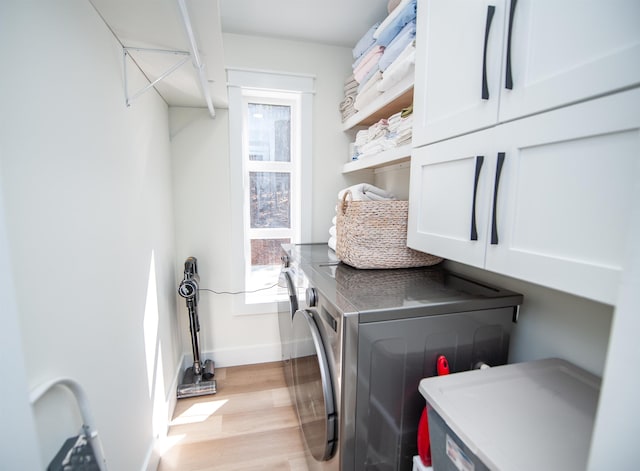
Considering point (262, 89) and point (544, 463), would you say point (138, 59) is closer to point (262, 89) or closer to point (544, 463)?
point (262, 89)

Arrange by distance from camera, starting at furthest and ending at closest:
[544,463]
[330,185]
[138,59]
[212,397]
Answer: [330,185] → [212,397] → [138,59] → [544,463]

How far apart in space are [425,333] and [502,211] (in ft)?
1.47

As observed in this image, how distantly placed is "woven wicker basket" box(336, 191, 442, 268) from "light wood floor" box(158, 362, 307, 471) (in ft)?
3.80

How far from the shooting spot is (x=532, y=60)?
27.6 inches

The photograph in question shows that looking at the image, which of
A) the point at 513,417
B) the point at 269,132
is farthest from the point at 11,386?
the point at 269,132

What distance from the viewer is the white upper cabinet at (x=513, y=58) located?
1.82 feet

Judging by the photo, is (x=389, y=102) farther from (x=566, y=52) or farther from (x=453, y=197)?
(x=566, y=52)

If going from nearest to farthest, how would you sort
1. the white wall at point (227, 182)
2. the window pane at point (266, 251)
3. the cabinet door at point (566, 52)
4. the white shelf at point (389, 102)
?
the cabinet door at point (566, 52), the white shelf at point (389, 102), the white wall at point (227, 182), the window pane at point (266, 251)

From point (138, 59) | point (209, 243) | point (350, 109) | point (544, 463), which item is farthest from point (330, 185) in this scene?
point (544, 463)

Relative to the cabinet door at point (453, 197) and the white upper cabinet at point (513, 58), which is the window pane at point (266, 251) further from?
the white upper cabinet at point (513, 58)

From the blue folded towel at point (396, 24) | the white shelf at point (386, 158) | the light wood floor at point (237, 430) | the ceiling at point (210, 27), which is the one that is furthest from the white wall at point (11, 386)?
the blue folded towel at point (396, 24)

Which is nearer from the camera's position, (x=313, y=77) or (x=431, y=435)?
(x=431, y=435)

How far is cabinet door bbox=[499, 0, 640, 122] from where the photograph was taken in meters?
0.53

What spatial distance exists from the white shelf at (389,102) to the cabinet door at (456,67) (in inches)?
8.7
